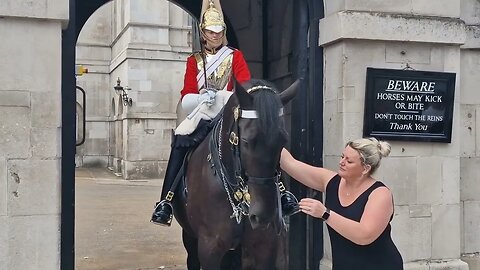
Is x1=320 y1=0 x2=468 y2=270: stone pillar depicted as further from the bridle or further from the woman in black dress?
the woman in black dress

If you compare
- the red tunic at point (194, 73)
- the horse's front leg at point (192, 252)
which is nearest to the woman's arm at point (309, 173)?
the red tunic at point (194, 73)

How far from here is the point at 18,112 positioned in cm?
446

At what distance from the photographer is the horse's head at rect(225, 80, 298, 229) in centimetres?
346

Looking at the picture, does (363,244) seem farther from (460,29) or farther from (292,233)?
(460,29)

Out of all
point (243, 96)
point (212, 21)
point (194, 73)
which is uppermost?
point (212, 21)

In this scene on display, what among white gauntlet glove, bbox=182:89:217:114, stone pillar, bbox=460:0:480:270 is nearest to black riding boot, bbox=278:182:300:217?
white gauntlet glove, bbox=182:89:217:114

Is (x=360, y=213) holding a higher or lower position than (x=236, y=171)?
lower

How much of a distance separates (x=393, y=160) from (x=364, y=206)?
2.46 meters

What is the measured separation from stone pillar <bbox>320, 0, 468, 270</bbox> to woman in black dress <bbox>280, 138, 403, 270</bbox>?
2064 mm

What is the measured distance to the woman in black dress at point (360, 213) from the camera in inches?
128

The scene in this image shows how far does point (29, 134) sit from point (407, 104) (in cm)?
337

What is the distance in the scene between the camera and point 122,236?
375 inches

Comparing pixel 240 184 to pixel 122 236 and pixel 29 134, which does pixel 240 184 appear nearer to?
pixel 29 134

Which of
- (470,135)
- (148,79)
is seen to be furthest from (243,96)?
(148,79)
